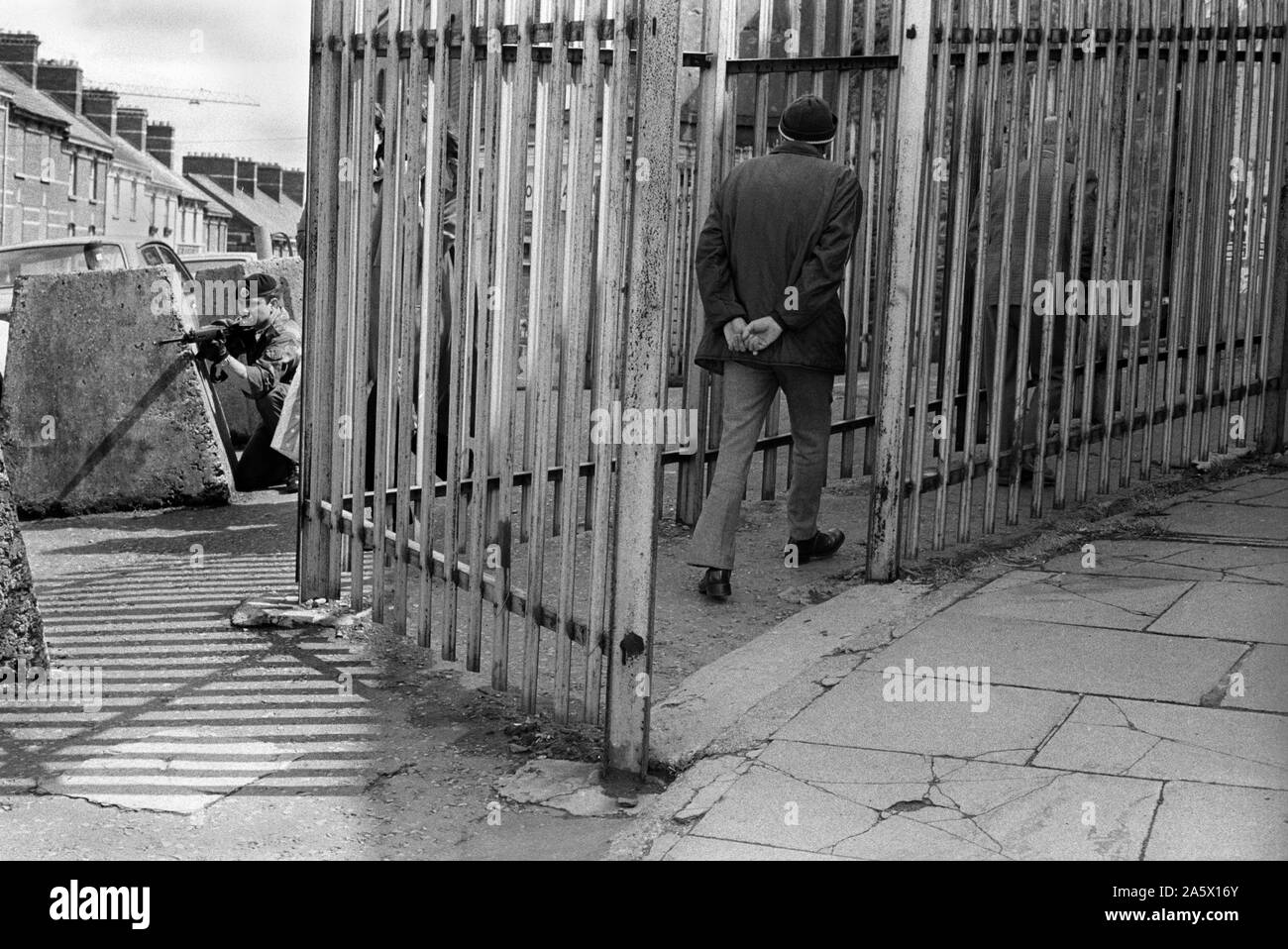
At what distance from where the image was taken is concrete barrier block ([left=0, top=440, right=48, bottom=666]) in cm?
481

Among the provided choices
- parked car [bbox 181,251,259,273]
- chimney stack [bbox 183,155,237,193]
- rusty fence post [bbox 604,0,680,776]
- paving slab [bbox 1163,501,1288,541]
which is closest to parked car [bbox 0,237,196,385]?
parked car [bbox 181,251,259,273]

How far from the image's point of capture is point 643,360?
392 centimetres

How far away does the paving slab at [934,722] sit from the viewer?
4.01 metres

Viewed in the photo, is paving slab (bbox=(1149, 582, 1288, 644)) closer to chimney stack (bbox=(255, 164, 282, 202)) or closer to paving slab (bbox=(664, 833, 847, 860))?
paving slab (bbox=(664, 833, 847, 860))

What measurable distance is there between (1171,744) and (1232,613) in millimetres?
1370

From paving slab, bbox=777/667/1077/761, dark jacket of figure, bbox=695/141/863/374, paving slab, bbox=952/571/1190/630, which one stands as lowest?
paving slab, bbox=777/667/1077/761

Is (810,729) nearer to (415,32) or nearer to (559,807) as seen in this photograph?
(559,807)

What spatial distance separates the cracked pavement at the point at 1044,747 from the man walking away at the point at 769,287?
2.30 feet

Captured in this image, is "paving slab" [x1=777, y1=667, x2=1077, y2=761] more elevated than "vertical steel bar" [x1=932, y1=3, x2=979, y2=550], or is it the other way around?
"vertical steel bar" [x1=932, y1=3, x2=979, y2=550]

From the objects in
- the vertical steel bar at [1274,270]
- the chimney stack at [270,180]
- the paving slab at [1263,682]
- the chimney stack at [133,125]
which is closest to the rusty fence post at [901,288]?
the paving slab at [1263,682]

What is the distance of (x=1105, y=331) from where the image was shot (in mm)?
6855

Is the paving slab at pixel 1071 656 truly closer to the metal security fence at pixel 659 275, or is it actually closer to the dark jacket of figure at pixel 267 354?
the metal security fence at pixel 659 275

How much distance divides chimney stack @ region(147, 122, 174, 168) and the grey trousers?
251 ft

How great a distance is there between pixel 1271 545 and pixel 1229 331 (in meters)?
1.75
